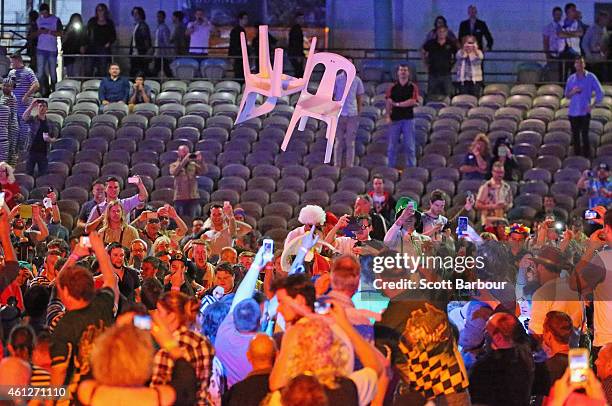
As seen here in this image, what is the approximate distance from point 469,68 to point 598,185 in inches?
162

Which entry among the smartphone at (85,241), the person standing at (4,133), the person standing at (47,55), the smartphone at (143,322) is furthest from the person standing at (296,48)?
the smartphone at (143,322)

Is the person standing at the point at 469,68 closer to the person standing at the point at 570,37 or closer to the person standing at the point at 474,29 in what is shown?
the person standing at the point at 474,29

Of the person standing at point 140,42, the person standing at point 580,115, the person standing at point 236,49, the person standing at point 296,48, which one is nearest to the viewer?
the person standing at point 580,115

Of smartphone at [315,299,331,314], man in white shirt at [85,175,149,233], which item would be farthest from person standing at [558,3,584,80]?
smartphone at [315,299,331,314]

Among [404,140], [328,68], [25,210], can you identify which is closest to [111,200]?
[25,210]

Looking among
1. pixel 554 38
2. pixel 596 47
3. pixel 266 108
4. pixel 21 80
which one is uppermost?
pixel 554 38

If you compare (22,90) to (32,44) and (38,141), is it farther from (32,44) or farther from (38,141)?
(32,44)

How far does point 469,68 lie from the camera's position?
60.8 feet

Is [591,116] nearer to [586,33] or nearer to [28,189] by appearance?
[586,33]

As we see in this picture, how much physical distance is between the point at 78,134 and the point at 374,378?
470 inches

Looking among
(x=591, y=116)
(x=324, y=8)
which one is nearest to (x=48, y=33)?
(x=324, y=8)

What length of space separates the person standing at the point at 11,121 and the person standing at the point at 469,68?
622 cm

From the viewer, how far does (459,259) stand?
7.56 meters

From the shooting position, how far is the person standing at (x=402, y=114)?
16000mm
